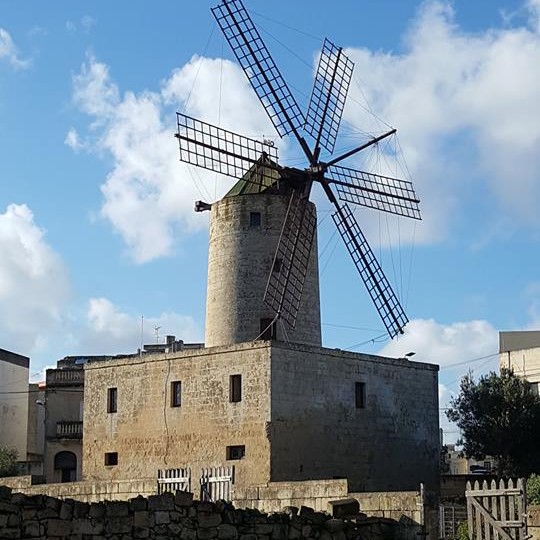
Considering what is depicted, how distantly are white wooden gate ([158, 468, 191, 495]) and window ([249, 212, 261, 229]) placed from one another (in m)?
6.55

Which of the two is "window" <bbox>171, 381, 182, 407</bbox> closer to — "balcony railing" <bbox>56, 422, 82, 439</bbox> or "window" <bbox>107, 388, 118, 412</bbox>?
"window" <bbox>107, 388, 118, 412</bbox>

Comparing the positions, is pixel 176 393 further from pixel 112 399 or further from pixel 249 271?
pixel 249 271

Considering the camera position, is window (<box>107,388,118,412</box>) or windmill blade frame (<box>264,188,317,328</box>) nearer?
windmill blade frame (<box>264,188,317,328</box>)

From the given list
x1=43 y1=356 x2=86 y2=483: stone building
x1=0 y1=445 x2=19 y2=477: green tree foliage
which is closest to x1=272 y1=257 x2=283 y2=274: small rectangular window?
x1=0 y1=445 x2=19 y2=477: green tree foliage

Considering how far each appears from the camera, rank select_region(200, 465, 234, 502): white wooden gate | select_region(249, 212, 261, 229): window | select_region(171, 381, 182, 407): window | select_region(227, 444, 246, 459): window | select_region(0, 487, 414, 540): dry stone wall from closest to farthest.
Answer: select_region(0, 487, 414, 540): dry stone wall → select_region(200, 465, 234, 502): white wooden gate → select_region(227, 444, 246, 459): window → select_region(171, 381, 182, 407): window → select_region(249, 212, 261, 229): window

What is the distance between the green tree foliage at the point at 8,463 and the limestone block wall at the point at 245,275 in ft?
44.3

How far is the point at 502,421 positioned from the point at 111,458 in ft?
39.0

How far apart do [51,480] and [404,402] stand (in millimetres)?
18930

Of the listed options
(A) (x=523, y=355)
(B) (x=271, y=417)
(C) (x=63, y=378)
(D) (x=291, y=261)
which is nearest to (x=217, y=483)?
(B) (x=271, y=417)

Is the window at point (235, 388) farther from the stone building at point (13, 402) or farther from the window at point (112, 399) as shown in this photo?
the stone building at point (13, 402)

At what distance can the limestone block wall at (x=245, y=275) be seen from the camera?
2791 centimetres

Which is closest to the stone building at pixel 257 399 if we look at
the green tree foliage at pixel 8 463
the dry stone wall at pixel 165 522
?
the dry stone wall at pixel 165 522

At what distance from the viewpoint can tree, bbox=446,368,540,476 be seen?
106 feet

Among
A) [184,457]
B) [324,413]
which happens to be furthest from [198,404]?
[324,413]
